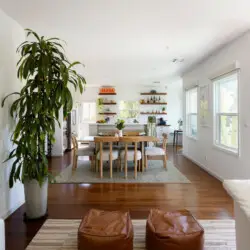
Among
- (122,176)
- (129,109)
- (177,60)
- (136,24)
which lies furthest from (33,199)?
(129,109)

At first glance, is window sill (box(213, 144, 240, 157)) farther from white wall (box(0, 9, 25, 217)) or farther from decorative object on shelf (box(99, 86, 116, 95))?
decorative object on shelf (box(99, 86, 116, 95))

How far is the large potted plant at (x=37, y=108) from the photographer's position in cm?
248

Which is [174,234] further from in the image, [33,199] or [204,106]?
[204,106]

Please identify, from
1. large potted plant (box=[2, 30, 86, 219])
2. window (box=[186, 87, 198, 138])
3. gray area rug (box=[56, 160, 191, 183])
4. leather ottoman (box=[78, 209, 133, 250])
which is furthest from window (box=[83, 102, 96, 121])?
leather ottoman (box=[78, 209, 133, 250])

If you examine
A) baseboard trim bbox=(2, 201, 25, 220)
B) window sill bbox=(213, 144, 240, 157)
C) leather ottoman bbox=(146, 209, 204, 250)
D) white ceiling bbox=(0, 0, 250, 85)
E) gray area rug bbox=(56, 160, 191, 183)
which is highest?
white ceiling bbox=(0, 0, 250, 85)

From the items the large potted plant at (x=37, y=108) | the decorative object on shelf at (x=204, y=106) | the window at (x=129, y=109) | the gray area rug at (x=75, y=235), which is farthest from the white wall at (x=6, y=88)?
the window at (x=129, y=109)

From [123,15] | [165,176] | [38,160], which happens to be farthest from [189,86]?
[38,160]

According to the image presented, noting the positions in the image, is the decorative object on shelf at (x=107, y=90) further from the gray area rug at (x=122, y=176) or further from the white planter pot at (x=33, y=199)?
the white planter pot at (x=33, y=199)

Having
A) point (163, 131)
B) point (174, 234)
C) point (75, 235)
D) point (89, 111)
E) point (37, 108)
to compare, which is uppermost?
point (89, 111)

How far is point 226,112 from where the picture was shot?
14.0 ft

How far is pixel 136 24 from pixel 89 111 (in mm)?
7069

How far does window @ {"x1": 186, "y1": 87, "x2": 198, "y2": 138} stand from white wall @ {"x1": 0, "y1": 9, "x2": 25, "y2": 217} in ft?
15.4

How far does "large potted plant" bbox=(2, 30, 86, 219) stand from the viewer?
97.6 inches

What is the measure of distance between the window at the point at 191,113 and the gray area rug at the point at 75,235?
3.89 m
